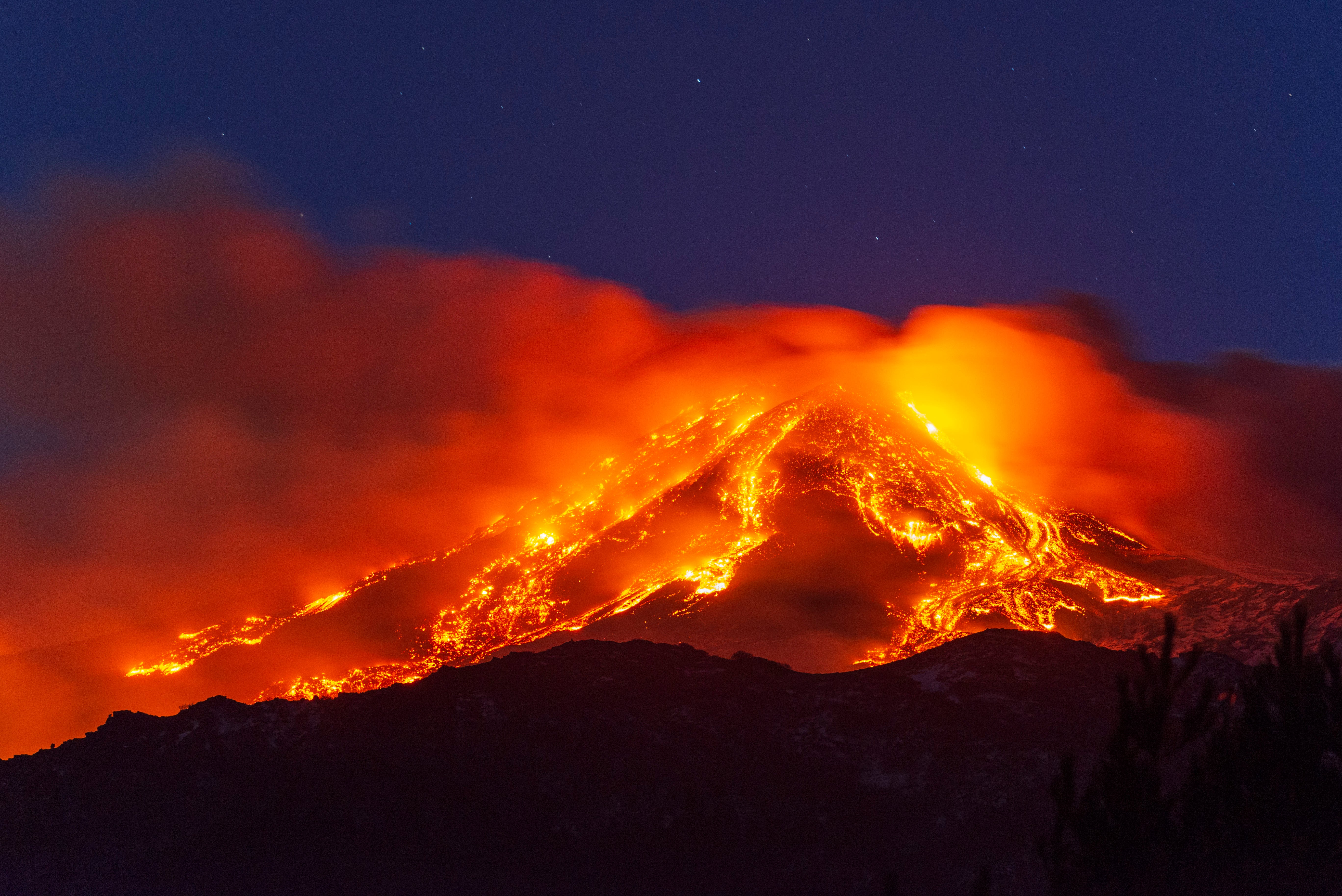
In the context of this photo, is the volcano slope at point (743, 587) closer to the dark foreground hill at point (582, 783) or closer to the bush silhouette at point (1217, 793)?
the dark foreground hill at point (582, 783)

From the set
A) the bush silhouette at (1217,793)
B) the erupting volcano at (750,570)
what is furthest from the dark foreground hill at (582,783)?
the erupting volcano at (750,570)

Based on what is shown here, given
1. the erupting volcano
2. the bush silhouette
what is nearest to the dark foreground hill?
the bush silhouette

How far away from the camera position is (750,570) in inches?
3703

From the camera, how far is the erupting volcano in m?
83.1

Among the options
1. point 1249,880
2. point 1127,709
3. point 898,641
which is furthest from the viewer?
point 898,641

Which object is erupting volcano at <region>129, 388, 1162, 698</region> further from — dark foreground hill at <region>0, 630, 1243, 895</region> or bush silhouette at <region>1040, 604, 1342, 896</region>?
bush silhouette at <region>1040, 604, 1342, 896</region>

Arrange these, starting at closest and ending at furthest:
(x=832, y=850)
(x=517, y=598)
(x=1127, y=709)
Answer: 1. (x=1127, y=709)
2. (x=832, y=850)
3. (x=517, y=598)

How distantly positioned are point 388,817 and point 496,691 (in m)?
6.77

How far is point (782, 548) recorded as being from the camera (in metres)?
97.6

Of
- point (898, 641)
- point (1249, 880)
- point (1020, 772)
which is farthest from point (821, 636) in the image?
point (1249, 880)

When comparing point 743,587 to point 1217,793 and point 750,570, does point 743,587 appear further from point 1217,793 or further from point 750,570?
point 1217,793

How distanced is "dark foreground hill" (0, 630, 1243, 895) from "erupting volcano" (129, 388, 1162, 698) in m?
31.0

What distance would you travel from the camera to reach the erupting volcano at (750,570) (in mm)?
83062

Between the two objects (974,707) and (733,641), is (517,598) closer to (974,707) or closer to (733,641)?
(733,641)
